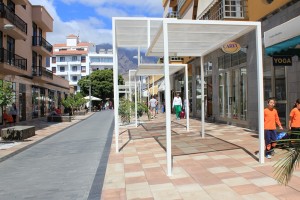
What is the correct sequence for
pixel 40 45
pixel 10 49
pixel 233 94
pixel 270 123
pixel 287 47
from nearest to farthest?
pixel 270 123 < pixel 287 47 < pixel 233 94 < pixel 10 49 < pixel 40 45

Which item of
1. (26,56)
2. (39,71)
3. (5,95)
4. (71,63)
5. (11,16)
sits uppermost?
(71,63)

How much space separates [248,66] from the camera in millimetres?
14477

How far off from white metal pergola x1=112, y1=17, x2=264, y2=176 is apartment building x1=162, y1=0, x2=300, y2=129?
1.34 meters

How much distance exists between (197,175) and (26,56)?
2832 centimetres

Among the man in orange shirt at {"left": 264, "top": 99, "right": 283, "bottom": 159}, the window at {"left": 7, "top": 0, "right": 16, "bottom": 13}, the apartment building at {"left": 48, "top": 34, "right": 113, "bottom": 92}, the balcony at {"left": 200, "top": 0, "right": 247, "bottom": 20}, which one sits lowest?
the man in orange shirt at {"left": 264, "top": 99, "right": 283, "bottom": 159}

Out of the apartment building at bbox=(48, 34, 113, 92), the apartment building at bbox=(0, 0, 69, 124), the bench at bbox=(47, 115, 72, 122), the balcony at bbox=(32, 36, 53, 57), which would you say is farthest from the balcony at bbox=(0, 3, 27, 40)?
the apartment building at bbox=(48, 34, 113, 92)

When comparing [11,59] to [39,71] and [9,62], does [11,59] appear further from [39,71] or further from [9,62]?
[39,71]

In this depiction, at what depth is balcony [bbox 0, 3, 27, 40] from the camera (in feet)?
76.6

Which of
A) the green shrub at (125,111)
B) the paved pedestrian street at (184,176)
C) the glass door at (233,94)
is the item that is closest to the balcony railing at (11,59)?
the green shrub at (125,111)

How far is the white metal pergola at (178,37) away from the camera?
22.9 feet

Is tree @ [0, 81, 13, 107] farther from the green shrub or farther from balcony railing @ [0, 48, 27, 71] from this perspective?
balcony railing @ [0, 48, 27, 71]

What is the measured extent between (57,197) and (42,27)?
33.7 meters

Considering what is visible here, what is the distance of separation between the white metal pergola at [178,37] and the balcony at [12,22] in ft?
46.9

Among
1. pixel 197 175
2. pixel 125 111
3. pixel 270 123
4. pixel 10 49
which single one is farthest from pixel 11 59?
pixel 197 175
